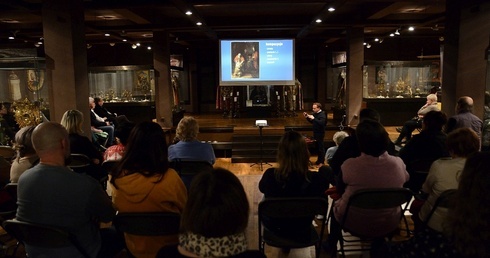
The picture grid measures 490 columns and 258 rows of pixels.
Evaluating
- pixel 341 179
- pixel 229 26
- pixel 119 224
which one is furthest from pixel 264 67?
pixel 119 224

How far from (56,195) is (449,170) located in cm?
249

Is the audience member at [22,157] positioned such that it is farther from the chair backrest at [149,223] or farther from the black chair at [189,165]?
the chair backrest at [149,223]

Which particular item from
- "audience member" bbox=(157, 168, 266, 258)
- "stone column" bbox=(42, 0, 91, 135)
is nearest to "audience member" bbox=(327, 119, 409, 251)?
"audience member" bbox=(157, 168, 266, 258)

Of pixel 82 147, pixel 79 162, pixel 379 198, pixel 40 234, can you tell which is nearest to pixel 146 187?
pixel 40 234

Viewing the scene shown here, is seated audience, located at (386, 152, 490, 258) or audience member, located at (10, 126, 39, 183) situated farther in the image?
audience member, located at (10, 126, 39, 183)

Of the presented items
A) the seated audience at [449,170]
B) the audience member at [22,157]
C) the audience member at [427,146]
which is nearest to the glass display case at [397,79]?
the audience member at [427,146]

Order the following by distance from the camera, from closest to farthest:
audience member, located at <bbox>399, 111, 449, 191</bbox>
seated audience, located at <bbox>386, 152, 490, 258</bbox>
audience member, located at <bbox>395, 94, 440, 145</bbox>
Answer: seated audience, located at <bbox>386, 152, 490, 258</bbox> → audience member, located at <bbox>399, 111, 449, 191</bbox> → audience member, located at <bbox>395, 94, 440, 145</bbox>

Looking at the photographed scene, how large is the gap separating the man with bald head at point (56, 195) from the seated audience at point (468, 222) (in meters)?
1.72

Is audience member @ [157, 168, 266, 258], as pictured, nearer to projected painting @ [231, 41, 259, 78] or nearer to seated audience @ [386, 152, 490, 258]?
seated audience @ [386, 152, 490, 258]

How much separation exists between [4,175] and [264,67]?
327 inches

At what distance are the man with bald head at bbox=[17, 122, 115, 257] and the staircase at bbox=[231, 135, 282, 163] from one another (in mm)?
6711

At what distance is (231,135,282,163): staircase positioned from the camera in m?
9.02

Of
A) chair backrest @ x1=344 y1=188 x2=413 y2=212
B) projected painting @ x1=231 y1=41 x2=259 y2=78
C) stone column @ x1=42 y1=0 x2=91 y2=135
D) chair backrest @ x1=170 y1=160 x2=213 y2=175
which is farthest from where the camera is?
projected painting @ x1=231 y1=41 x2=259 y2=78

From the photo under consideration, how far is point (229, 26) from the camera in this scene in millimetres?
10234
